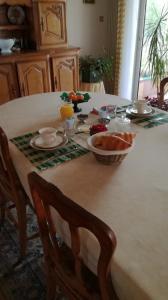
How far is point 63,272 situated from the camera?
0.95m

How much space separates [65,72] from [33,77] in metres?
0.44

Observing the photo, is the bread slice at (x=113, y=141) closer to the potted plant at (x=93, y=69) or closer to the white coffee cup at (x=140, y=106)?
the white coffee cup at (x=140, y=106)

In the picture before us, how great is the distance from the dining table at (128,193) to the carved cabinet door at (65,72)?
1.66m

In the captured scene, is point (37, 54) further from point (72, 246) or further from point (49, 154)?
point (72, 246)

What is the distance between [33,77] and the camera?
3020mm

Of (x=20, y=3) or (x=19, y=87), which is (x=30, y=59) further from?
(x=20, y=3)

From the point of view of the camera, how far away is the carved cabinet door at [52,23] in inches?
115

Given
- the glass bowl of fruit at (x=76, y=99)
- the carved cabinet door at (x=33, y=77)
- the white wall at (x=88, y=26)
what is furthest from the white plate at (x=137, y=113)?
the white wall at (x=88, y=26)

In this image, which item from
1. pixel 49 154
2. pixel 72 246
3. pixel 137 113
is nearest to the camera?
pixel 72 246

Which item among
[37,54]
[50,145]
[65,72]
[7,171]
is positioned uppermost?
[37,54]

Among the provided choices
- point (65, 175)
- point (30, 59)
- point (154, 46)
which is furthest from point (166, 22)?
point (65, 175)

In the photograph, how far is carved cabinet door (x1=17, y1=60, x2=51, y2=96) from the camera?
115 inches

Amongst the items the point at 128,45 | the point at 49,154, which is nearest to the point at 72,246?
the point at 49,154

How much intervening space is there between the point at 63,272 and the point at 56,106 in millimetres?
1243
